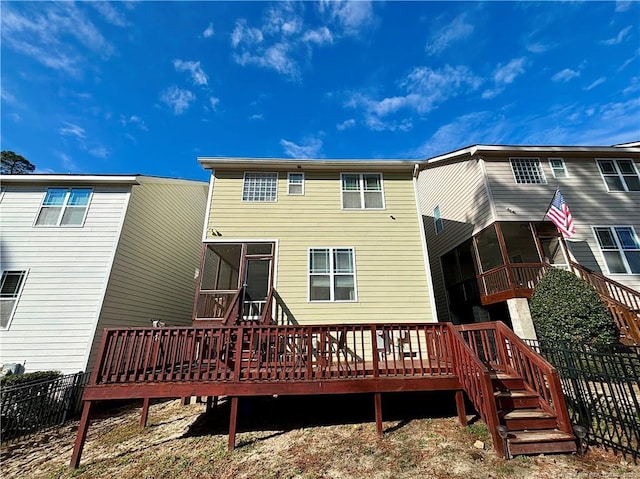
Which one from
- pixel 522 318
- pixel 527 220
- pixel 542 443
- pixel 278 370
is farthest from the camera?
pixel 527 220

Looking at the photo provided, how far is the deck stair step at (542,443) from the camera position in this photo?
3627mm

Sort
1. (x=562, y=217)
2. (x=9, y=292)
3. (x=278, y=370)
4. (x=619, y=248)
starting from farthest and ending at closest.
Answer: (x=619, y=248) < (x=562, y=217) < (x=9, y=292) < (x=278, y=370)

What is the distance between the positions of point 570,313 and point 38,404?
14.6 meters

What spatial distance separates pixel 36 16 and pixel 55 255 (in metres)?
7.92

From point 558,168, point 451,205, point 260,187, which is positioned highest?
point 558,168

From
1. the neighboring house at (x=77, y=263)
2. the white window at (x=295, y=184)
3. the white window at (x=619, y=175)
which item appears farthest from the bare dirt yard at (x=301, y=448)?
the white window at (x=619, y=175)

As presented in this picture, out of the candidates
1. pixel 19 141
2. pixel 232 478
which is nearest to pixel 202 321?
pixel 232 478

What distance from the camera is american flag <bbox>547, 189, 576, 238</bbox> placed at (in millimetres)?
8688

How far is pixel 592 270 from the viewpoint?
389 inches

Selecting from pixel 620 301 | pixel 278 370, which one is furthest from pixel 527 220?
pixel 278 370

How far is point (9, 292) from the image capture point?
8.59 metres

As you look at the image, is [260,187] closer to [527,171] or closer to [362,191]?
[362,191]

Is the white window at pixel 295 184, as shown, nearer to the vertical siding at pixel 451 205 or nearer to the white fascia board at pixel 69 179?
the white fascia board at pixel 69 179

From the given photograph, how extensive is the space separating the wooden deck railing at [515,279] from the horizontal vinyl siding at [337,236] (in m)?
3.64
